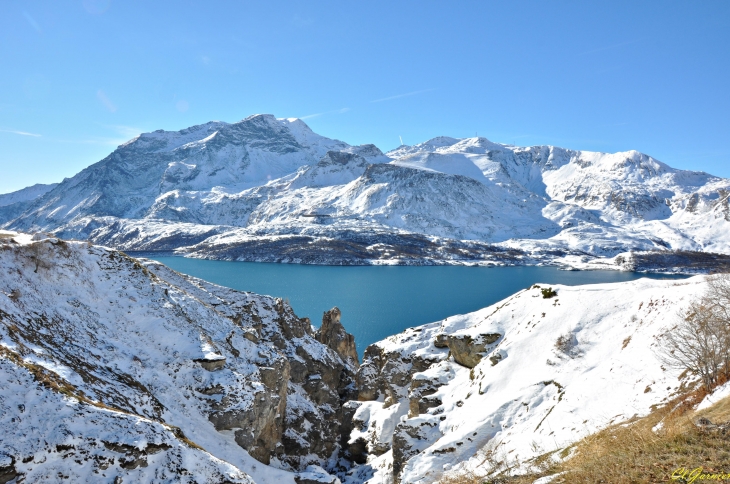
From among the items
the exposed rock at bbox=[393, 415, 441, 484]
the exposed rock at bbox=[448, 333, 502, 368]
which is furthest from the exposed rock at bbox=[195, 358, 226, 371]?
the exposed rock at bbox=[448, 333, 502, 368]

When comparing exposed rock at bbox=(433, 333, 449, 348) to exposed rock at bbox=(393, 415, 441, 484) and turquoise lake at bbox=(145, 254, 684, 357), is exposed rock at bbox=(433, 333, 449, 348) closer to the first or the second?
exposed rock at bbox=(393, 415, 441, 484)

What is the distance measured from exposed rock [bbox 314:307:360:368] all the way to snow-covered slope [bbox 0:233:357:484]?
19850mm

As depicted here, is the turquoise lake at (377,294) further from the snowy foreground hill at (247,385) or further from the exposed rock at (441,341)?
the snowy foreground hill at (247,385)

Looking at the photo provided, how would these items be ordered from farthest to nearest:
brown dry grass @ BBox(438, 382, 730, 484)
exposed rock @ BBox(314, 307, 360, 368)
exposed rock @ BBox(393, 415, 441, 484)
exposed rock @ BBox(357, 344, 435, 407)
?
exposed rock @ BBox(314, 307, 360, 368), exposed rock @ BBox(357, 344, 435, 407), exposed rock @ BBox(393, 415, 441, 484), brown dry grass @ BBox(438, 382, 730, 484)

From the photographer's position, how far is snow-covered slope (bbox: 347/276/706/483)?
23.3 metres

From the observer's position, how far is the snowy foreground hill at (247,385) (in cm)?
1838

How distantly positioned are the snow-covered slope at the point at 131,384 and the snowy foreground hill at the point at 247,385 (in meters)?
0.10

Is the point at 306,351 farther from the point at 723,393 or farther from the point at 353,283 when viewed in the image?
the point at 353,283

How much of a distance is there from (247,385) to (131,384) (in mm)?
9016

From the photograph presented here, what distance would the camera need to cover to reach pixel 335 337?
73562 millimetres

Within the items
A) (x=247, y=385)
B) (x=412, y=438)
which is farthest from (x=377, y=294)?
(x=247, y=385)

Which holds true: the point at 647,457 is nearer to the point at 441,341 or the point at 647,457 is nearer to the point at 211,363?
the point at 211,363

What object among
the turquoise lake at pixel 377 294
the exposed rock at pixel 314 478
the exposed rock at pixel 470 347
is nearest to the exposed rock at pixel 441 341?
the exposed rock at pixel 470 347

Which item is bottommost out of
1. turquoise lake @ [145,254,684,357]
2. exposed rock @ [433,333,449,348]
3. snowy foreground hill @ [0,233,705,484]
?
turquoise lake @ [145,254,684,357]
